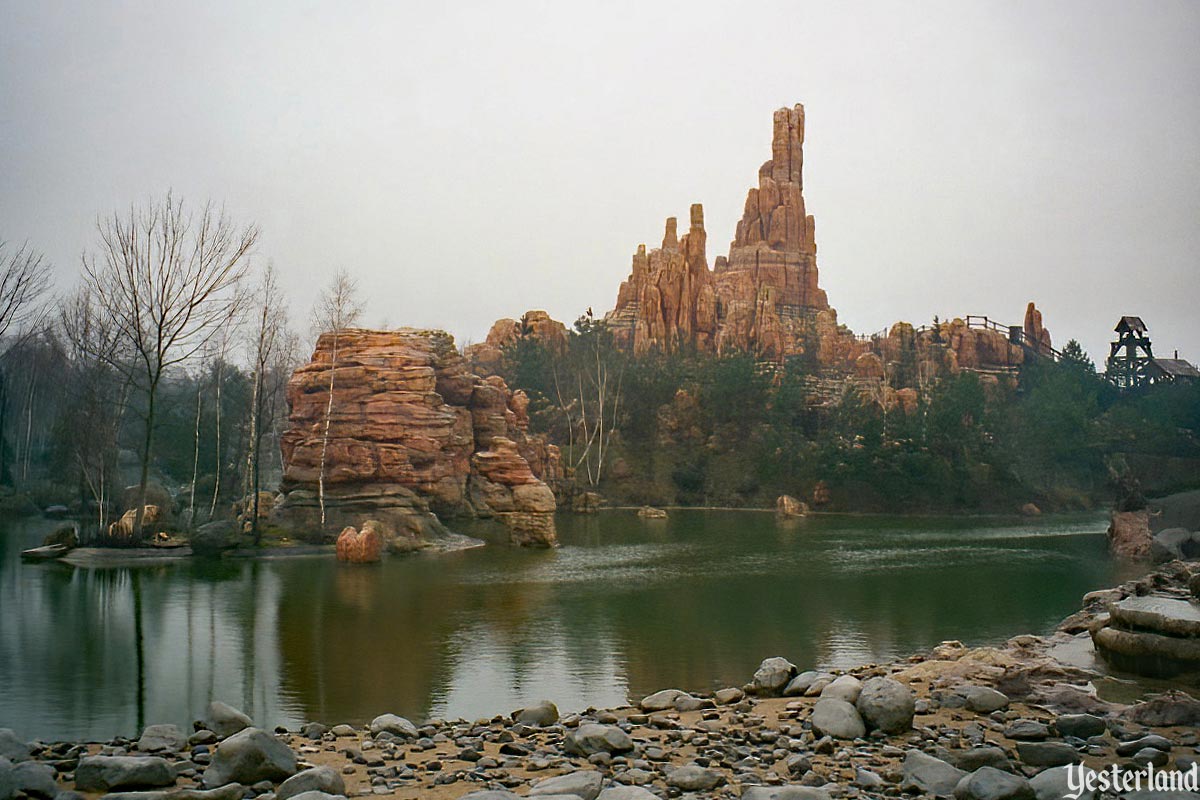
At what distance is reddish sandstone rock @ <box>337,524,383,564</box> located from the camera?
70.8 ft

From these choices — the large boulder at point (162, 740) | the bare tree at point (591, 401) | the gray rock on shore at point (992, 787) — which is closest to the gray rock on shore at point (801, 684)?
the gray rock on shore at point (992, 787)

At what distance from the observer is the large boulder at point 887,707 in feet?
24.5

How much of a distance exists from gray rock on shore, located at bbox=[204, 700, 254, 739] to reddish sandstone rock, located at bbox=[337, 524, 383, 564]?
1386 cm

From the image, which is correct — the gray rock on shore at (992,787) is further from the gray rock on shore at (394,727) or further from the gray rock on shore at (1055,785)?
the gray rock on shore at (394,727)

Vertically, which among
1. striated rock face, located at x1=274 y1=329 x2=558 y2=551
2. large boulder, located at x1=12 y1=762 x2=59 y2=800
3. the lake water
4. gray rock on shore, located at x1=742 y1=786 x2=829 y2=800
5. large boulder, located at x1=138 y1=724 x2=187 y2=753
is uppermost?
striated rock face, located at x1=274 y1=329 x2=558 y2=551

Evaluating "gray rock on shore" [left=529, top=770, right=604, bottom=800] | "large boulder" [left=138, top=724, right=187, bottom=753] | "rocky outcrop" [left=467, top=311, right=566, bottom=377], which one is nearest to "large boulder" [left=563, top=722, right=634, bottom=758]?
"gray rock on shore" [left=529, top=770, right=604, bottom=800]

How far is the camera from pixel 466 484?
29094mm

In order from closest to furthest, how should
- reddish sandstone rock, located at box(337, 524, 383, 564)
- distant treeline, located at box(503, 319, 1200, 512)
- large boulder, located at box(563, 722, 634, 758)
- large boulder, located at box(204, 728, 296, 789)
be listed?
large boulder, located at box(204, 728, 296, 789)
large boulder, located at box(563, 722, 634, 758)
reddish sandstone rock, located at box(337, 524, 383, 564)
distant treeline, located at box(503, 319, 1200, 512)

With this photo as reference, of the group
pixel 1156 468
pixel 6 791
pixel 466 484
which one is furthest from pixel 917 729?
pixel 1156 468

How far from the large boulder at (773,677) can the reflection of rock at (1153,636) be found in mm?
4189

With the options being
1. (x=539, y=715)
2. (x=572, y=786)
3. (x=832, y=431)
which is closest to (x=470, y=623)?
(x=539, y=715)

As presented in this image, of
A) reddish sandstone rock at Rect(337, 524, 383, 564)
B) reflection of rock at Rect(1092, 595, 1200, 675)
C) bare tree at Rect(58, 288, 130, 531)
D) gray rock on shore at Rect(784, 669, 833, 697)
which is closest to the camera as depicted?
gray rock on shore at Rect(784, 669, 833, 697)

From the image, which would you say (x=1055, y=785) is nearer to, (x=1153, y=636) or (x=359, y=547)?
(x=1153, y=636)

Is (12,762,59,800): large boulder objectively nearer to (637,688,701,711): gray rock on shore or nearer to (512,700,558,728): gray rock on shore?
(512,700,558,728): gray rock on shore
